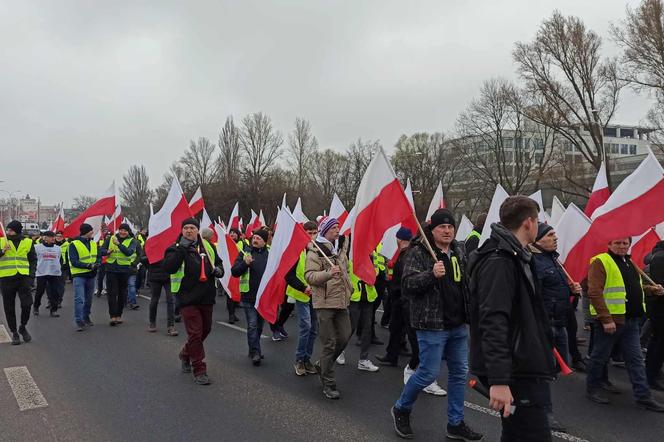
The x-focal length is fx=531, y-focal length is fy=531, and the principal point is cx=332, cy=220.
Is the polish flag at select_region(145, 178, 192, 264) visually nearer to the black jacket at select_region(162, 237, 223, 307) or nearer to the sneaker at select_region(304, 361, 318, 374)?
the black jacket at select_region(162, 237, 223, 307)

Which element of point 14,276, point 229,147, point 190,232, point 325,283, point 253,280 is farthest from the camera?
point 229,147

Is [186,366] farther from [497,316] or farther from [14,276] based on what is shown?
[497,316]

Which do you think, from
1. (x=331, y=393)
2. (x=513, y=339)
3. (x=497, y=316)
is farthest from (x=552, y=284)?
(x=497, y=316)

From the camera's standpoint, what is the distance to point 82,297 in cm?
991

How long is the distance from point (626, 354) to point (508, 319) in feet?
11.4

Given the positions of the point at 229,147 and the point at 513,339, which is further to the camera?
the point at 229,147

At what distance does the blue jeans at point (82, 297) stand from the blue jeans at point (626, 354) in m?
8.45

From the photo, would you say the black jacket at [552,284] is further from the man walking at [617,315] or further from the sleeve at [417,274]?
the sleeve at [417,274]

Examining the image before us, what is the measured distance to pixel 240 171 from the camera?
184ft

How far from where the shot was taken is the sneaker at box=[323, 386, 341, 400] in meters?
5.68

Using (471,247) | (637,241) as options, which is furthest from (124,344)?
(637,241)

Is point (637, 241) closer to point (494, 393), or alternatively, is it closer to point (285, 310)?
point (285, 310)

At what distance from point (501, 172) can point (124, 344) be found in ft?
119

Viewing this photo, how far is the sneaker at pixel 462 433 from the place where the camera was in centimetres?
444
